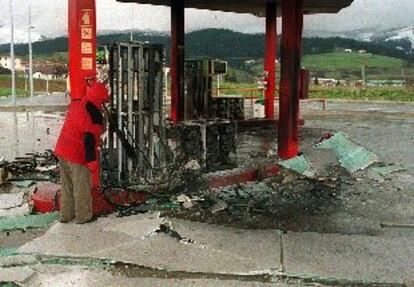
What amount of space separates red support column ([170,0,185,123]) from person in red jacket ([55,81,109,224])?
11485mm

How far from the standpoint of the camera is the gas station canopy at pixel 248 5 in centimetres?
2197

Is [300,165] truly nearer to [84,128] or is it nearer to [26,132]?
[84,128]

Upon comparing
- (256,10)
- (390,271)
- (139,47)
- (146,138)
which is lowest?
(390,271)

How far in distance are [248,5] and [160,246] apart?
17.4 metres

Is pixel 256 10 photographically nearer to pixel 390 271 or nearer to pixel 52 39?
pixel 390 271

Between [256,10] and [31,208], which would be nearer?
[31,208]

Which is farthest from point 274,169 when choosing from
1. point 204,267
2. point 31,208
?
point 204,267

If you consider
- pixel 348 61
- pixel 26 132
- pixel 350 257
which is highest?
pixel 348 61

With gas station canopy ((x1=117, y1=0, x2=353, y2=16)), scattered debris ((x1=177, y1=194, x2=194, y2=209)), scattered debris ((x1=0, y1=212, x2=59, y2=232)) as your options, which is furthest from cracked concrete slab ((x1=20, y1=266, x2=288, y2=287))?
gas station canopy ((x1=117, y1=0, x2=353, y2=16))

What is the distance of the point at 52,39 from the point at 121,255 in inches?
4727

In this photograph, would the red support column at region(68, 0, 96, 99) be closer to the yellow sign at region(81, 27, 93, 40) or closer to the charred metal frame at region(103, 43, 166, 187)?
the yellow sign at region(81, 27, 93, 40)

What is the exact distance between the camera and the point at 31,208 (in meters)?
9.68

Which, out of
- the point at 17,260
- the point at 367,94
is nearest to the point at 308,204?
the point at 17,260

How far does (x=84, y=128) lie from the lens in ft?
27.9
